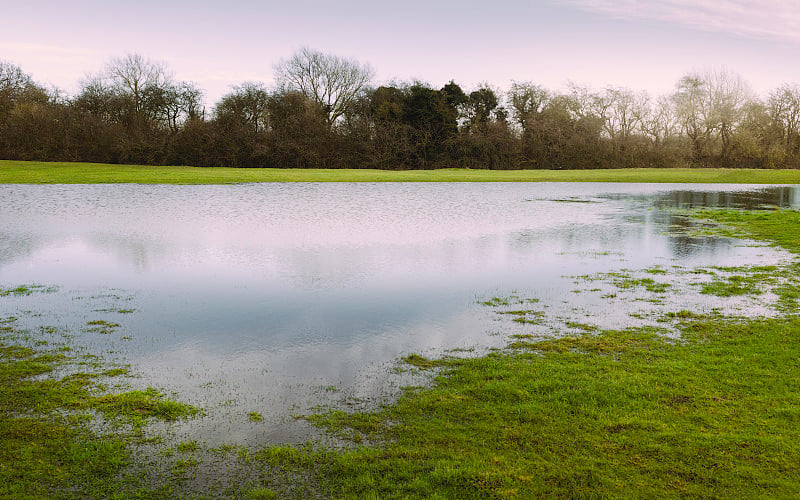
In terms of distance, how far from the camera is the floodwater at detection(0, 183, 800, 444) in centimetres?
559

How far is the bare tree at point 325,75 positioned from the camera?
63188mm

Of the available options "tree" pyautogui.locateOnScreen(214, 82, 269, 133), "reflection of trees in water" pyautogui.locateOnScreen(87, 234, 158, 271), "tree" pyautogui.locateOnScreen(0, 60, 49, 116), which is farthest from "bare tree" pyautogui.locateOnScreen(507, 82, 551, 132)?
"reflection of trees in water" pyautogui.locateOnScreen(87, 234, 158, 271)

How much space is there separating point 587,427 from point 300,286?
19.3 ft

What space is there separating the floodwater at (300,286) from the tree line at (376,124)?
3386 centimetres

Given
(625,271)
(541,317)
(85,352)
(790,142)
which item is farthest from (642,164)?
(85,352)

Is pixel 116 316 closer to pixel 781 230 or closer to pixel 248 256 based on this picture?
pixel 248 256

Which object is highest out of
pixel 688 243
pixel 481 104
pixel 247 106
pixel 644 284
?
pixel 481 104

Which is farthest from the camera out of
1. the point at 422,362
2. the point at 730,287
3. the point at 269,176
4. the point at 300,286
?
the point at 269,176

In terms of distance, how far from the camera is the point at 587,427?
14.7 feet

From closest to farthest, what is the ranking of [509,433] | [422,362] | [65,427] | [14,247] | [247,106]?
[509,433] → [65,427] → [422,362] → [14,247] → [247,106]

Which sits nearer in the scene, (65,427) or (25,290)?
(65,427)

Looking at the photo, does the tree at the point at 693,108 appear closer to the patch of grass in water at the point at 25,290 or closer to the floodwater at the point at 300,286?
the floodwater at the point at 300,286

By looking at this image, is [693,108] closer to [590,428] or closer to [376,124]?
[376,124]

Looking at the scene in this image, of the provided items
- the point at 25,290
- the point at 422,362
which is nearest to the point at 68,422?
the point at 422,362
